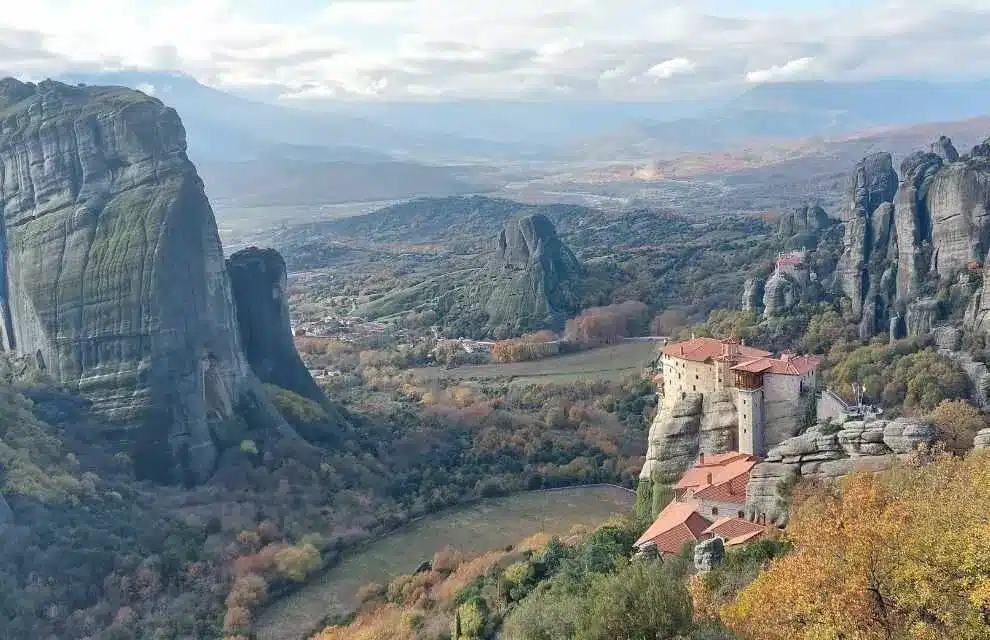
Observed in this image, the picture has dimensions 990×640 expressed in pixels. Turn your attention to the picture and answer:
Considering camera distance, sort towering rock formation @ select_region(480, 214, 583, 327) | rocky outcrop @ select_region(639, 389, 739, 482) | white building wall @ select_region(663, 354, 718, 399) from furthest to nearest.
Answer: towering rock formation @ select_region(480, 214, 583, 327)
white building wall @ select_region(663, 354, 718, 399)
rocky outcrop @ select_region(639, 389, 739, 482)

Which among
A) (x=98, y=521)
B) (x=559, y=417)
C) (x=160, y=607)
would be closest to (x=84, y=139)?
(x=98, y=521)

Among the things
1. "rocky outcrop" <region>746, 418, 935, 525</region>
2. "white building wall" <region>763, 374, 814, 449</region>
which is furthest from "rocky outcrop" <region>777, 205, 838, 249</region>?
"rocky outcrop" <region>746, 418, 935, 525</region>

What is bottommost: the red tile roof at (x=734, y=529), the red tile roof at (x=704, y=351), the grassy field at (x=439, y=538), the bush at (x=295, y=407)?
the grassy field at (x=439, y=538)

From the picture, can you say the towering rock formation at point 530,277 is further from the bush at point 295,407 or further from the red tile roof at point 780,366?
the red tile roof at point 780,366

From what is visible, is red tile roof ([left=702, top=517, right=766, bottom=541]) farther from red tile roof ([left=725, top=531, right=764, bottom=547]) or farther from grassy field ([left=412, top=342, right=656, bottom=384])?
grassy field ([left=412, top=342, right=656, bottom=384])

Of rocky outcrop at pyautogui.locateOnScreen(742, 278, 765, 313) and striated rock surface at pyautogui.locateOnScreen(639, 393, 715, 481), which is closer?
striated rock surface at pyautogui.locateOnScreen(639, 393, 715, 481)

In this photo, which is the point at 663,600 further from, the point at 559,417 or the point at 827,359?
the point at 559,417

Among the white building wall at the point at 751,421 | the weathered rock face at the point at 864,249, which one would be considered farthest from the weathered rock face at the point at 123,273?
the weathered rock face at the point at 864,249
